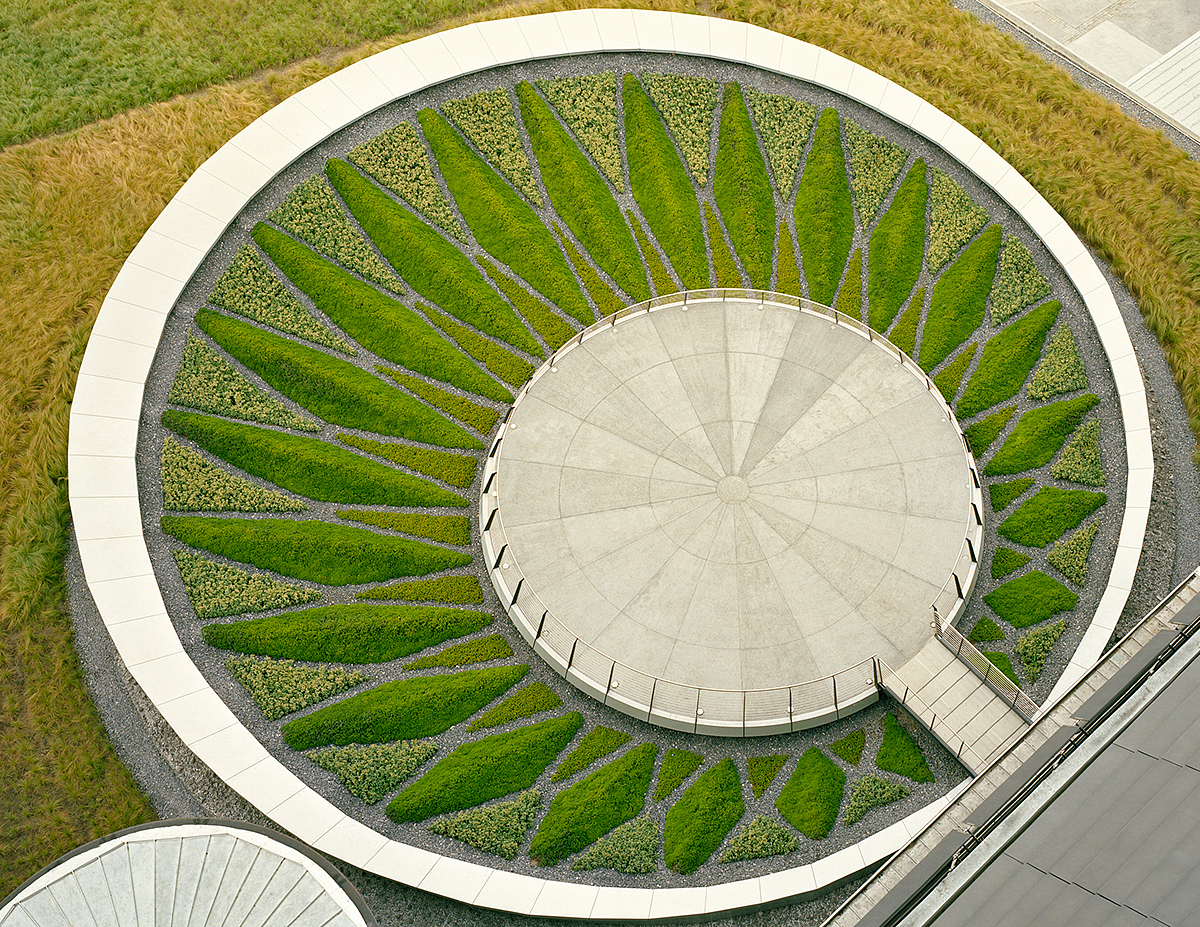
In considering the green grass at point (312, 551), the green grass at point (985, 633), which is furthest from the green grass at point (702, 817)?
the green grass at point (312, 551)

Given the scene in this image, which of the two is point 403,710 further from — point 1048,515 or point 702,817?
point 1048,515

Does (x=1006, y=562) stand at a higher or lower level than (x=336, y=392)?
lower

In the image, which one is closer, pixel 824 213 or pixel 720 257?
A: pixel 720 257

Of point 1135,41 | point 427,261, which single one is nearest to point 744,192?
point 427,261

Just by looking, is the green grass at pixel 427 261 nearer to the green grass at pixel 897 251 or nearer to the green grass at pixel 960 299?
the green grass at pixel 897 251

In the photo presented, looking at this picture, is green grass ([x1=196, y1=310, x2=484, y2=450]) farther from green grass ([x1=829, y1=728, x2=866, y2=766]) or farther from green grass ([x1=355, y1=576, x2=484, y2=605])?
green grass ([x1=829, y1=728, x2=866, y2=766])

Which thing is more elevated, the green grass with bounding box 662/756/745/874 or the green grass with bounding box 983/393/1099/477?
the green grass with bounding box 983/393/1099/477

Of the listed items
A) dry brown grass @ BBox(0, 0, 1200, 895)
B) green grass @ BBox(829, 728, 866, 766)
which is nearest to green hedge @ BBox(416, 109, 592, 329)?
dry brown grass @ BBox(0, 0, 1200, 895)
